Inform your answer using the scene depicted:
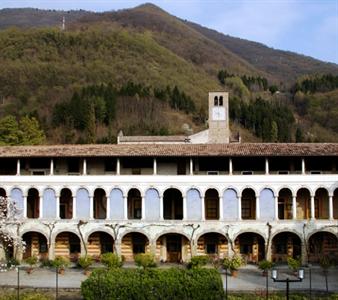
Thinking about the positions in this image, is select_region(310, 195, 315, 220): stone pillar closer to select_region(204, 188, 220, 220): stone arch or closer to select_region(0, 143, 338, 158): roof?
select_region(0, 143, 338, 158): roof

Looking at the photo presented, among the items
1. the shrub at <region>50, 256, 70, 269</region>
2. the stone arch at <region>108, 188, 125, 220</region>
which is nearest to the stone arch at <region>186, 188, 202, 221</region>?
the stone arch at <region>108, 188, 125, 220</region>

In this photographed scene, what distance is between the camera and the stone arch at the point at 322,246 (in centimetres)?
4688

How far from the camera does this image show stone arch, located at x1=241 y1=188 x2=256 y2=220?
157 feet

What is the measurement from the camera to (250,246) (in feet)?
156

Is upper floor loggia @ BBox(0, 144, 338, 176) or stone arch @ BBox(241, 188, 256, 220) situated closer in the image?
upper floor loggia @ BBox(0, 144, 338, 176)

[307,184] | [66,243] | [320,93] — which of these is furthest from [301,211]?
[320,93]

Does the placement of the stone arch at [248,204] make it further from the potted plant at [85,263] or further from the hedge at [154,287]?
→ the hedge at [154,287]

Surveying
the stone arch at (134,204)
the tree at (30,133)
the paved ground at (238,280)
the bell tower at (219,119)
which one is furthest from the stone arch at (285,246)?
the tree at (30,133)

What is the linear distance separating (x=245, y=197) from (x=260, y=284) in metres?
10.7

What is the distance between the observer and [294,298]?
33.6 m

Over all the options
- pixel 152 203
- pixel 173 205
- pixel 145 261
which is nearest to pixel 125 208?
pixel 152 203

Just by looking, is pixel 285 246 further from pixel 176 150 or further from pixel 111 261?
pixel 111 261

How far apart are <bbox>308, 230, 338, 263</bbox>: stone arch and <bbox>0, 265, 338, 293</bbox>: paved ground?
2.41 metres

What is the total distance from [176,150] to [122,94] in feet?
269
